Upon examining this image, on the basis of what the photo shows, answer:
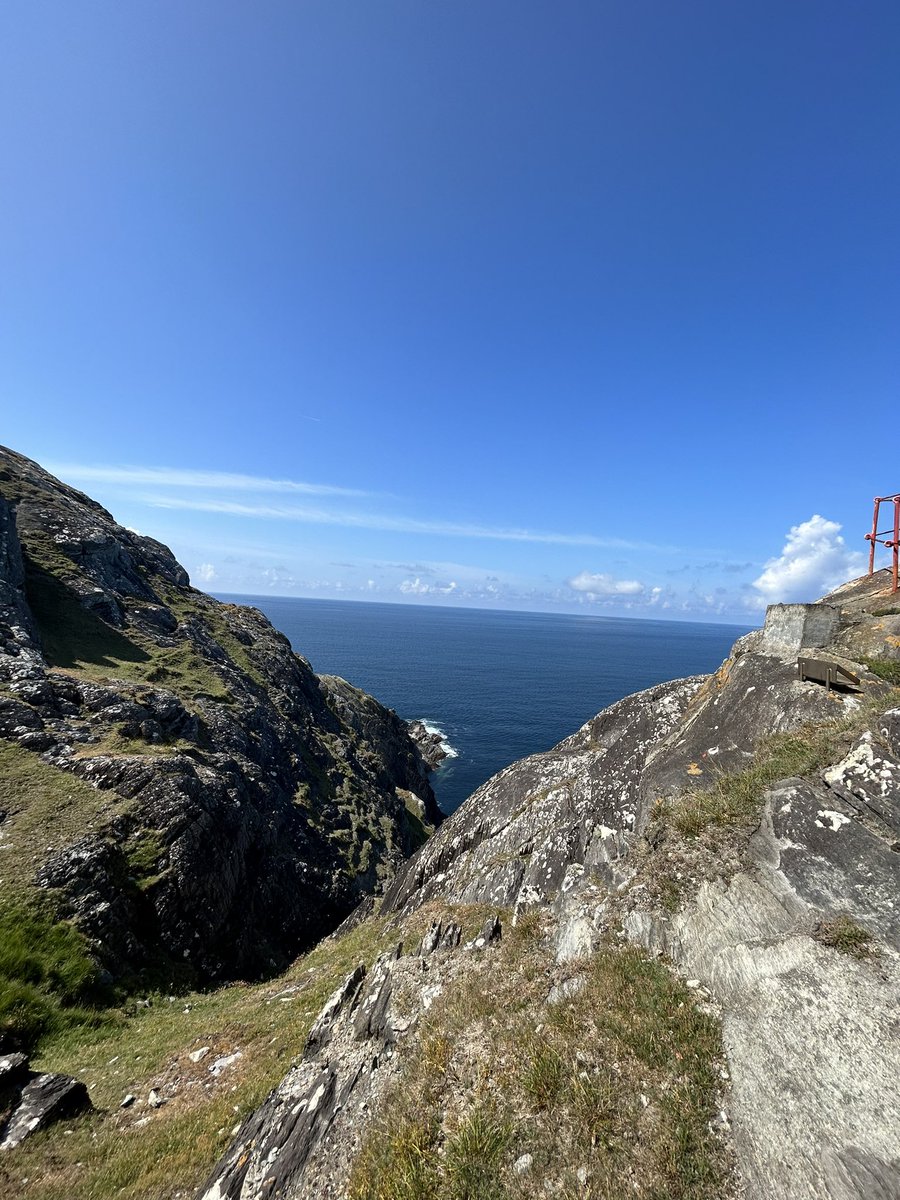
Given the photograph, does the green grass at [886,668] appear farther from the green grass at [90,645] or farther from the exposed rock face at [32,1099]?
the green grass at [90,645]

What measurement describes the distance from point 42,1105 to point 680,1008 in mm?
16408

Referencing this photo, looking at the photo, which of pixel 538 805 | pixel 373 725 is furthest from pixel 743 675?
pixel 373 725

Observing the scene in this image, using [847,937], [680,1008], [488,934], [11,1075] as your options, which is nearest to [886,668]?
[847,937]

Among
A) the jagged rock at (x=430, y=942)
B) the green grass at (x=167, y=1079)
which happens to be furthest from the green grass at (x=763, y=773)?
the green grass at (x=167, y=1079)

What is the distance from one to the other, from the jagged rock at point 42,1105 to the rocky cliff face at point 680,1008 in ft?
18.6

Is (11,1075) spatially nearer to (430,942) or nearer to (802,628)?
(430,942)

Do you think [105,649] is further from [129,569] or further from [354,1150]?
[354,1150]

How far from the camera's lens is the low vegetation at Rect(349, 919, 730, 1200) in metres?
6.69

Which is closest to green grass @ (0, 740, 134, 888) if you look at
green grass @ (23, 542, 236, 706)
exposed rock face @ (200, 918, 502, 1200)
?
green grass @ (23, 542, 236, 706)

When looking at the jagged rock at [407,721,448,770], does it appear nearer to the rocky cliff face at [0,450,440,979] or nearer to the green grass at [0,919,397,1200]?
the rocky cliff face at [0,450,440,979]

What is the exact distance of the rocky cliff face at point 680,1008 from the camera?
681cm

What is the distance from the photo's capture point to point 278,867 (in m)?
36.3

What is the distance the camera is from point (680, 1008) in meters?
8.84

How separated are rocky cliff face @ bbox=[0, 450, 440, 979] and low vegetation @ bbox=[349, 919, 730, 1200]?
20269 mm
